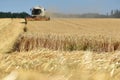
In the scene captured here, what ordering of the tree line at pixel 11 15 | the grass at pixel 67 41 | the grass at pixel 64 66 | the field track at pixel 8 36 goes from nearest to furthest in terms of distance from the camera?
the grass at pixel 64 66, the grass at pixel 67 41, the field track at pixel 8 36, the tree line at pixel 11 15

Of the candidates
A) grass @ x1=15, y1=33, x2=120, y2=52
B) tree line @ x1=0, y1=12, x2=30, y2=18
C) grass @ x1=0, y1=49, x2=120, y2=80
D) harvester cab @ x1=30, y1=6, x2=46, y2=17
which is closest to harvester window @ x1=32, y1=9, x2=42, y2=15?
harvester cab @ x1=30, y1=6, x2=46, y2=17

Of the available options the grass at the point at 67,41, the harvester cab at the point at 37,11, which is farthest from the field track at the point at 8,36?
the harvester cab at the point at 37,11

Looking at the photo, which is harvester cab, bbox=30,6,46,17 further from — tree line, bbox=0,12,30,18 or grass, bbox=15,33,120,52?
tree line, bbox=0,12,30,18

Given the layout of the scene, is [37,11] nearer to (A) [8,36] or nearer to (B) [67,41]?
(A) [8,36]

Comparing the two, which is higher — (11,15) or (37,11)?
(37,11)

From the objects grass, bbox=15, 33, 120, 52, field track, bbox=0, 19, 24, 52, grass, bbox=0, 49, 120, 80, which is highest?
grass, bbox=0, 49, 120, 80

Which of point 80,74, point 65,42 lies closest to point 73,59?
point 80,74

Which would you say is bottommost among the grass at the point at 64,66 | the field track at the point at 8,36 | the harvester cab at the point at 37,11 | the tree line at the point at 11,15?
the tree line at the point at 11,15

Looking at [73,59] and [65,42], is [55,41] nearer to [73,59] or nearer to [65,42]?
[65,42]

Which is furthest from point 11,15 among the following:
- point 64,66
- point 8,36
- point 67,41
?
point 64,66

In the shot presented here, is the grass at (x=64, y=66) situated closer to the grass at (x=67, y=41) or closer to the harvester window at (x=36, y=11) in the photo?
the grass at (x=67, y=41)

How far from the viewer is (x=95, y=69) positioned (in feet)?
13.2

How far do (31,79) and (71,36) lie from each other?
20138mm

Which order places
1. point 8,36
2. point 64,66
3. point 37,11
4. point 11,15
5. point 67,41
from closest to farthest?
1. point 64,66
2. point 67,41
3. point 8,36
4. point 37,11
5. point 11,15
